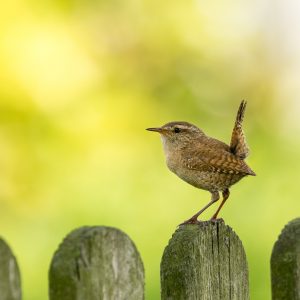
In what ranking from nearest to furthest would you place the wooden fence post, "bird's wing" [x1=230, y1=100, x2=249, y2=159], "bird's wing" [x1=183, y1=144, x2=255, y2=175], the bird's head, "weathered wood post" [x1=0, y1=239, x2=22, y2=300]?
1. "weathered wood post" [x1=0, y1=239, x2=22, y2=300]
2. the wooden fence post
3. "bird's wing" [x1=183, y1=144, x2=255, y2=175]
4. "bird's wing" [x1=230, y1=100, x2=249, y2=159]
5. the bird's head

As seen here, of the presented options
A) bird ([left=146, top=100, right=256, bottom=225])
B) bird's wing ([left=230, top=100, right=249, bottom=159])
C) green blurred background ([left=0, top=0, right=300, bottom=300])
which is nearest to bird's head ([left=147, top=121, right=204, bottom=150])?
bird ([left=146, top=100, right=256, bottom=225])

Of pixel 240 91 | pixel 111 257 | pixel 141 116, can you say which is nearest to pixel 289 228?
pixel 111 257

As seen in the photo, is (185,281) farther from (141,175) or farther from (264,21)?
(264,21)

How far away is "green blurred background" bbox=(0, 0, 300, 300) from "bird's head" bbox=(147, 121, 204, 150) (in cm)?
115

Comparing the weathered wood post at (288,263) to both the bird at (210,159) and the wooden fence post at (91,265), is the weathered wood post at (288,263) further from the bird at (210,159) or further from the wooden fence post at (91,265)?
the bird at (210,159)

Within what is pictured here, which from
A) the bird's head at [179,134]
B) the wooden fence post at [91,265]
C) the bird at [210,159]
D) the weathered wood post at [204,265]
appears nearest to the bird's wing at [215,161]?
the bird at [210,159]

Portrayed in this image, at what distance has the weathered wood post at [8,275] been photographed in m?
3.00

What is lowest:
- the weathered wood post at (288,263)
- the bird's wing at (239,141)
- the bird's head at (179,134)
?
the weathered wood post at (288,263)

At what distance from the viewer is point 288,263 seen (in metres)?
3.65

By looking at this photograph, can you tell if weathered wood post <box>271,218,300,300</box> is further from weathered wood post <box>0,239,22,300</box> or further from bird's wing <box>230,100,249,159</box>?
bird's wing <box>230,100,249,159</box>

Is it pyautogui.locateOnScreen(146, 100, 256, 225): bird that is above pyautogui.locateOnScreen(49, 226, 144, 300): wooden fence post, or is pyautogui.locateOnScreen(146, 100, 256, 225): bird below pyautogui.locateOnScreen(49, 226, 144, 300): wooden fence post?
above

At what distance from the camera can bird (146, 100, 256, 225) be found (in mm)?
5590

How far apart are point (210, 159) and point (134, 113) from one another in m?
3.12

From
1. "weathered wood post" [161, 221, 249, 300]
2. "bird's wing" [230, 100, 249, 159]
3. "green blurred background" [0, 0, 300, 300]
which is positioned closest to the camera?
"weathered wood post" [161, 221, 249, 300]
